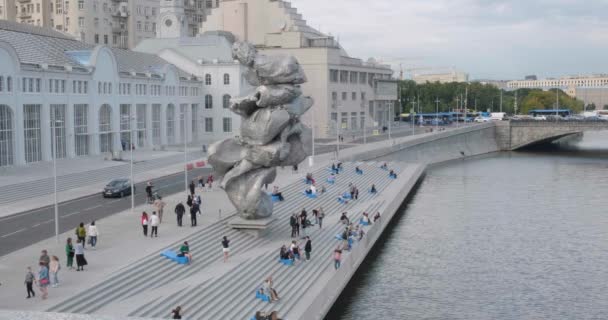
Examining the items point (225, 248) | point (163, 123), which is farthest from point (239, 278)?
point (163, 123)

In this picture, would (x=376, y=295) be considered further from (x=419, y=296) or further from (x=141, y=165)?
(x=141, y=165)

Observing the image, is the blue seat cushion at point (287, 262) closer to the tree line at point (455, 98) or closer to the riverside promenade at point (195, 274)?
the riverside promenade at point (195, 274)

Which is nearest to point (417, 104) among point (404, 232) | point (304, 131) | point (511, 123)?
point (511, 123)

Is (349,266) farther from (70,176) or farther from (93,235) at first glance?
(70,176)

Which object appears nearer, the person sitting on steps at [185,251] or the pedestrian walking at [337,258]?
the person sitting on steps at [185,251]

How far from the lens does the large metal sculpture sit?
121ft

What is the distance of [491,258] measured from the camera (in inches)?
1636

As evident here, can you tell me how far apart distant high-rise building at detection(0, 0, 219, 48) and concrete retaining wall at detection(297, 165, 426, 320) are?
65.3 metres

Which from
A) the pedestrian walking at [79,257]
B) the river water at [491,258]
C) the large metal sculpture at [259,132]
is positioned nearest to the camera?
the pedestrian walking at [79,257]

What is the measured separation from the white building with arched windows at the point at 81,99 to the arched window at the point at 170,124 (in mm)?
114

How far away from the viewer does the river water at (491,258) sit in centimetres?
3247

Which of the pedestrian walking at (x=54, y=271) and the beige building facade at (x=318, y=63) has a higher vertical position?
the beige building facade at (x=318, y=63)

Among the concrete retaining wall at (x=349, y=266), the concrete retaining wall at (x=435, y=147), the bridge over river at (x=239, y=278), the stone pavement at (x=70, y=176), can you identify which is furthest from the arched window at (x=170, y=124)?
the bridge over river at (x=239, y=278)

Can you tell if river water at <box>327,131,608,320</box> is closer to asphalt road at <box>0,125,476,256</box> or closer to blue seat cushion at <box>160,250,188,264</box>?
blue seat cushion at <box>160,250,188,264</box>
